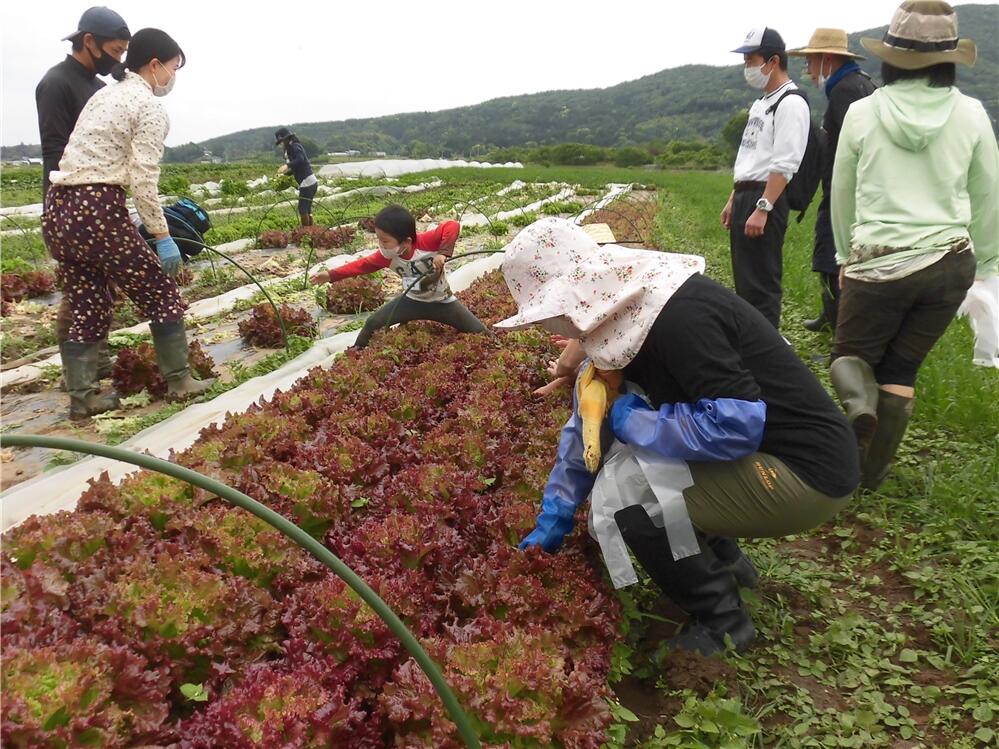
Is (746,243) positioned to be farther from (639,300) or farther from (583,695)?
(583,695)

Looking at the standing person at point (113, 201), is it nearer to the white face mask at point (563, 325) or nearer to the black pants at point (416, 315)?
the black pants at point (416, 315)

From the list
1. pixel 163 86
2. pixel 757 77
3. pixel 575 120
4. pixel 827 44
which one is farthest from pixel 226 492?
pixel 575 120

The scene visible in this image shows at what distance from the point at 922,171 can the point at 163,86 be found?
424 centimetres

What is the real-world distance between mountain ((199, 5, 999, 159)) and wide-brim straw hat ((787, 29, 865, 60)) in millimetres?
70507

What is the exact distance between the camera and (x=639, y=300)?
7.40ft

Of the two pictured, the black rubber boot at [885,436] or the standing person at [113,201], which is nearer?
the black rubber boot at [885,436]

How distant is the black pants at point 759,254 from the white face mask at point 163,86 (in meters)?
3.89

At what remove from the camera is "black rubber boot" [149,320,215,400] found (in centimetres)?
465

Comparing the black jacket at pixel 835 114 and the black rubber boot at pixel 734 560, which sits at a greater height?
the black jacket at pixel 835 114

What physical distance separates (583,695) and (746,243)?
3.80m

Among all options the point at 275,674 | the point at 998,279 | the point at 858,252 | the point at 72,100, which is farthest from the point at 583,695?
the point at 72,100

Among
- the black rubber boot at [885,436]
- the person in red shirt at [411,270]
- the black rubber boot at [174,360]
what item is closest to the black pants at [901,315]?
the black rubber boot at [885,436]

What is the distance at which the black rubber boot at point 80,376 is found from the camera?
449 cm

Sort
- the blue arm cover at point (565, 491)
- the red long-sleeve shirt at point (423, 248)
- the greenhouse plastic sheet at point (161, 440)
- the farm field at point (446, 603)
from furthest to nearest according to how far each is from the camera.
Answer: the red long-sleeve shirt at point (423, 248), the greenhouse plastic sheet at point (161, 440), the blue arm cover at point (565, 491), the farm field at point (446, 603)
